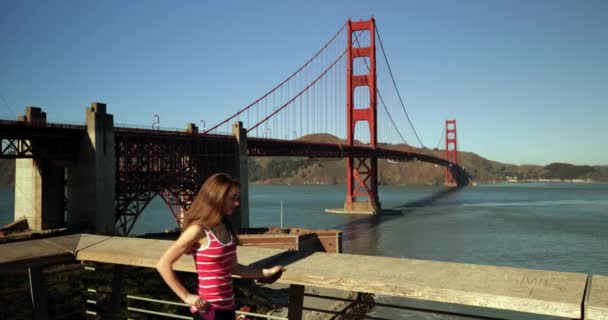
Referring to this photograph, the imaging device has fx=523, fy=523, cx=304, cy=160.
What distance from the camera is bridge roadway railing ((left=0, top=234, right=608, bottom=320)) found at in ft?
8.05

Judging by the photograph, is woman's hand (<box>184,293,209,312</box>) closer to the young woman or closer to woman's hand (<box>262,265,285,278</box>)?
the young woman

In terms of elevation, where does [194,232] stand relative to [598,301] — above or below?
above

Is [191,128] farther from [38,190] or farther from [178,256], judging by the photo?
[178,256]

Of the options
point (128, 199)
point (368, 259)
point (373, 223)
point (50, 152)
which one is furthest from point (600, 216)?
point (368, 259)

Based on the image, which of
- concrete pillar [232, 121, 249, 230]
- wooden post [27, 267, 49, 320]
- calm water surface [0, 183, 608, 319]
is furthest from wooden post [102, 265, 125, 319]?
concrete pillar [232, 121, 249, 230]

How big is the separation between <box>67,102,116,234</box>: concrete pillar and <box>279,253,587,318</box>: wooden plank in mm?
24940

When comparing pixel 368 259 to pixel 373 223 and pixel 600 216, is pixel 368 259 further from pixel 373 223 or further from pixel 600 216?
pixel 600 216

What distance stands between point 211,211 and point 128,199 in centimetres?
2997

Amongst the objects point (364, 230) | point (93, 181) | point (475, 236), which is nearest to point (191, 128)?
point (93, 181)

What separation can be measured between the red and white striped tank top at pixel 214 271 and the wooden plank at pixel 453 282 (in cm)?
42

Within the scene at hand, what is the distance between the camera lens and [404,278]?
9.20 feet

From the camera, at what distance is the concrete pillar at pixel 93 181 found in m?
26.3

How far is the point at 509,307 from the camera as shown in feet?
8.09

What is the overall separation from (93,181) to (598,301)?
88.4 feet
